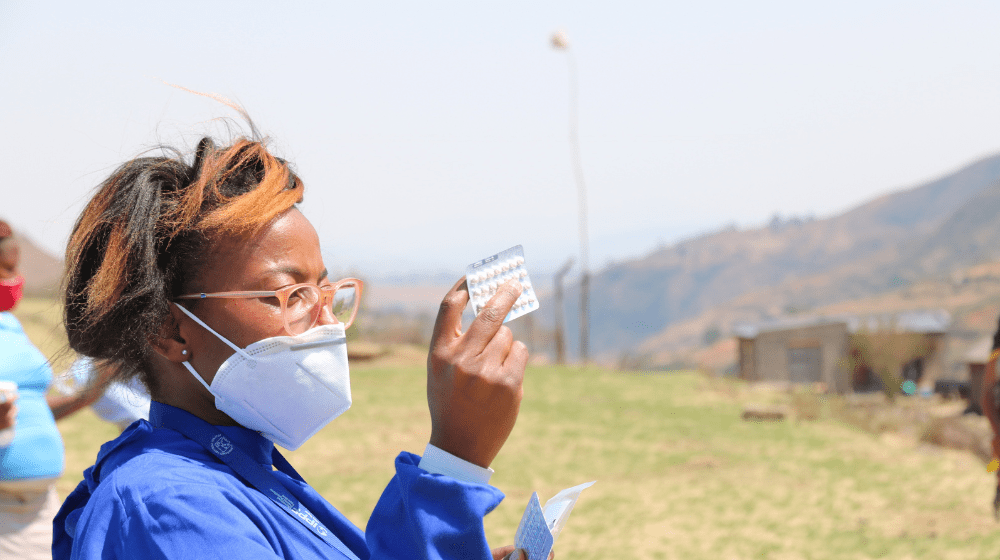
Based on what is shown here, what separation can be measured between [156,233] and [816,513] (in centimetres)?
842

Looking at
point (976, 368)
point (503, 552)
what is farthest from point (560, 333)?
point (503, 552)

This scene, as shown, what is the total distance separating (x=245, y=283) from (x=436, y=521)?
2.00ft

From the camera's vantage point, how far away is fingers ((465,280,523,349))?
1.34m

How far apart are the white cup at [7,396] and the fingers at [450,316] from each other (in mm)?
2586

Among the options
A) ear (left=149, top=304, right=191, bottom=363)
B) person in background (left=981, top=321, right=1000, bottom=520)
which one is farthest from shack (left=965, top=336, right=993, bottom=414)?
ear (left=149, top=304, right=191, bottom=363)

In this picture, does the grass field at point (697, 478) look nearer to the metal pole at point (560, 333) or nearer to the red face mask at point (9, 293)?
the red face mask at point (9, 293)

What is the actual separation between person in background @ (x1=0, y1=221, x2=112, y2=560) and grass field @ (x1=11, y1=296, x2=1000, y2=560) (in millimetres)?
4579

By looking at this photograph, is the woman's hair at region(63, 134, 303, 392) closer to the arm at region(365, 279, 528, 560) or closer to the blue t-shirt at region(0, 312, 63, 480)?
the arm at region(365, 279, 528, 560)

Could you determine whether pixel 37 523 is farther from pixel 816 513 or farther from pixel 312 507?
pixel 816 513

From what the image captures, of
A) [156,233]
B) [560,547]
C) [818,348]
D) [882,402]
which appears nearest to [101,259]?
[156,233]

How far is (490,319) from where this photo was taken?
4.45 ft

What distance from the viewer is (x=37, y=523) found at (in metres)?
3.34

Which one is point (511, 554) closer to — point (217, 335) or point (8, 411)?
point (217, 335)

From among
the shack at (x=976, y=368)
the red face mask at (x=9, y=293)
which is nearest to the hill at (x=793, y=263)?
the shack at (x=976, y=368)
